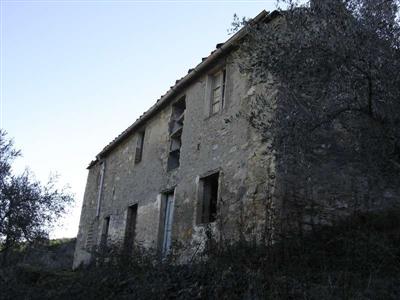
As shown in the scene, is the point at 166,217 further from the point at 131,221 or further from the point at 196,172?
the point at 131,221

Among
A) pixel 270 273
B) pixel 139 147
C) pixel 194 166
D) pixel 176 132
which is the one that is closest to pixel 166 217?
pixel 194 166

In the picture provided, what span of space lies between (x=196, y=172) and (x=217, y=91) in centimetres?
205

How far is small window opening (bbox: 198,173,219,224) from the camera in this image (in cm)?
1054

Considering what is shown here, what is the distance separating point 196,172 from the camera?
10.9m

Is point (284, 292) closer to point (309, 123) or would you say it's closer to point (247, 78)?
point (309, 123)

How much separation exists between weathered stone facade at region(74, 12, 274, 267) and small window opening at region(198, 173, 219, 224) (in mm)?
35

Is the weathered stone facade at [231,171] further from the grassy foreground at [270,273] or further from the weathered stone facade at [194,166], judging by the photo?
the grassy foreground at [270,273]

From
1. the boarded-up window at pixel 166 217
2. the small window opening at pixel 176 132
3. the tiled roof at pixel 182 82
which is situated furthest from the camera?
the small window opening at pixel 176 132

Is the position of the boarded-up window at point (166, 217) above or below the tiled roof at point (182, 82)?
below

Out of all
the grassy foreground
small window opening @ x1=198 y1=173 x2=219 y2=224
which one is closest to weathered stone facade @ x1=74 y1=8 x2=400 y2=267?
small window opening @ x1=198 y1=173 x2=219 y2=224

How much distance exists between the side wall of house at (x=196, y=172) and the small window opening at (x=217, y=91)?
15 cm

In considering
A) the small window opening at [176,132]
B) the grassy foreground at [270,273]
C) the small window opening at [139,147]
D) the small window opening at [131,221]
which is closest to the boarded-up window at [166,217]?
the small window opening at [176,132]

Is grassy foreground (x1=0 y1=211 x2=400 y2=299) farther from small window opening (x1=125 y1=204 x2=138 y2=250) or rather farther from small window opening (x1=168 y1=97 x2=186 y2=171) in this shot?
small window opening (x1=125 y1=204 x2=138 y2=250)

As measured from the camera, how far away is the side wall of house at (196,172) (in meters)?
9.02
